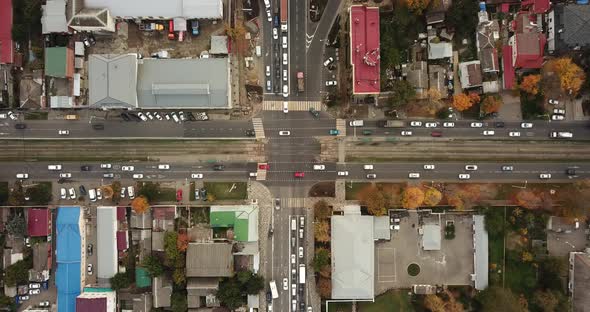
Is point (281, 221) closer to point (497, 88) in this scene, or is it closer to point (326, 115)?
point (326, 115)

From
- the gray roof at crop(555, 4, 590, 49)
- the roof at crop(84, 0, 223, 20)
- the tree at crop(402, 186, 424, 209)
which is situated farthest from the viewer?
the roof at crop(84, 0, 223, 20)

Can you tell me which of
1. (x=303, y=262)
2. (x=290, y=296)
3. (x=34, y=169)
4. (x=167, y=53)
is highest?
(x=167, y=53)

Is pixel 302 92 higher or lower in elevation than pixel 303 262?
higher

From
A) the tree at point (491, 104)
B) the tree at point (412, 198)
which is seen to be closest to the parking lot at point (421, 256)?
the tree at point (412, 198)

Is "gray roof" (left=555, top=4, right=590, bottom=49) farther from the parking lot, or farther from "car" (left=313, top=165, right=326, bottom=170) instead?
"car" (left=313, top=165, right=326, bottom=170)

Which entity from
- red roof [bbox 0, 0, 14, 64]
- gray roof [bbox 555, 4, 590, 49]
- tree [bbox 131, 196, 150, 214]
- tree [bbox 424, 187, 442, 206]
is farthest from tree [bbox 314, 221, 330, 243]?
red roof [bbox 0, 0, 14, 64]

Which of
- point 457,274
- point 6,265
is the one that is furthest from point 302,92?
point 6,265
